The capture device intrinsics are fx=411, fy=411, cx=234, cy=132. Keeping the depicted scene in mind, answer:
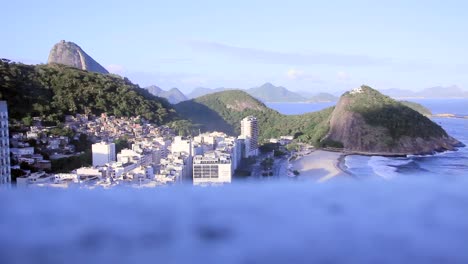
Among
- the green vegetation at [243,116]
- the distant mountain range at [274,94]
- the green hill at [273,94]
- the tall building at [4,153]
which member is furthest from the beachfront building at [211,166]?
the green hill at [273,94]

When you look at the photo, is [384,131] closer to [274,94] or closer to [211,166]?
[211,166]

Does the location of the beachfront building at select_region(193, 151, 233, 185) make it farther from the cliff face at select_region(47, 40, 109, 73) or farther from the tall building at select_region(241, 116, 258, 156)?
the cliff face at select_region(47, 40, 109, 73)

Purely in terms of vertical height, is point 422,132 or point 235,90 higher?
point 235,90

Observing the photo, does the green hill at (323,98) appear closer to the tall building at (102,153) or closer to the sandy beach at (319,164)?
the sandy beach at (319,164)

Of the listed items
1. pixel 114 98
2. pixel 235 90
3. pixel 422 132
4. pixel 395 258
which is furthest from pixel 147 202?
pixel 235 90

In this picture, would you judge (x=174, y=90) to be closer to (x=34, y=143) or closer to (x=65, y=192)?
(x=34, y=143)

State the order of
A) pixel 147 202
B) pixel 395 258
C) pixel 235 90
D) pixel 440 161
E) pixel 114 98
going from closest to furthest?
pixel 395 258, pixel 147 202, pixel 440 161, pixel 114 98, pixel 235 90

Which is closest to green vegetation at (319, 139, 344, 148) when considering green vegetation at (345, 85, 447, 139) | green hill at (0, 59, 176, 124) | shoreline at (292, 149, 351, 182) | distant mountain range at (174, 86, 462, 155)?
distant mountain range at (174, 86, 462, 155)
